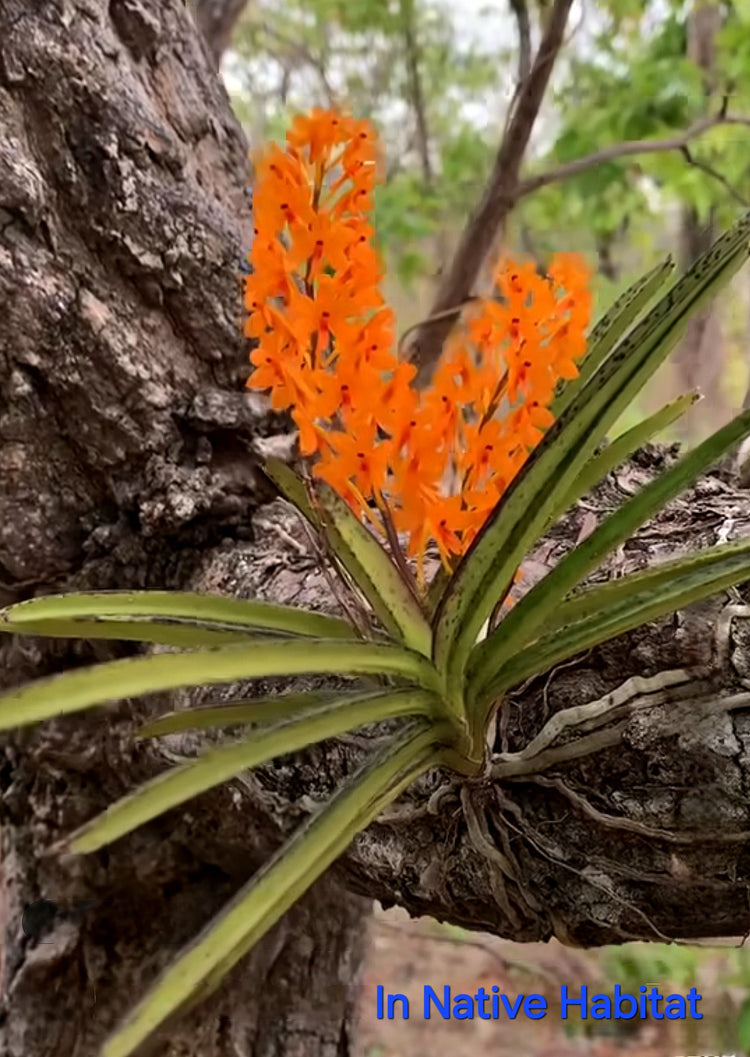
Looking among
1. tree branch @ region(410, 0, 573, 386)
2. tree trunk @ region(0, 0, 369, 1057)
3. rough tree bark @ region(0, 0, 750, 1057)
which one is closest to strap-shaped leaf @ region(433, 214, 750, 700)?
rough tree bark @ region(0, 0, 750, 1057)

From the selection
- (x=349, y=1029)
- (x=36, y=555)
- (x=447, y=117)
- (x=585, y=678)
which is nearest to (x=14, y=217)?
(x=36, y=555)

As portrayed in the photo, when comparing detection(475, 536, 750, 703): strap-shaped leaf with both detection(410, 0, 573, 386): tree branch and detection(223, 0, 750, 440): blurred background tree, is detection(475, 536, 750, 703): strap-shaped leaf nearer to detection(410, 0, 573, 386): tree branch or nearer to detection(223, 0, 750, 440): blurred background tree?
detection(410, 0, 573, 386): tree branch

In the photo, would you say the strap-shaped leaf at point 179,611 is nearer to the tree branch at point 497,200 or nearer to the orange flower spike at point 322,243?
the orange flower spike at point 322,243

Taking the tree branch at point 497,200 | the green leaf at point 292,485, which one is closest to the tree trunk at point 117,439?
the green leaf at point 292,485

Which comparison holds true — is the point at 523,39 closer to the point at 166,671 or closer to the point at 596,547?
the point at 596,547

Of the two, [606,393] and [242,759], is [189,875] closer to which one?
[242,759]
